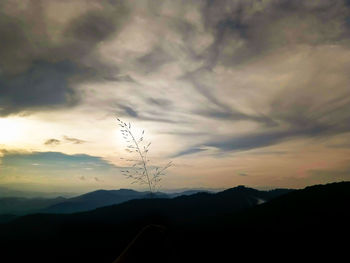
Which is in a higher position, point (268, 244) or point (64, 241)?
point (268, 244)

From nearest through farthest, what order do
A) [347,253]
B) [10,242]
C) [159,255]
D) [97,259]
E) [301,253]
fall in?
1. [159,255]
2. [347,253]
3. [301,253]
4. [97,259]
5. [10,242]

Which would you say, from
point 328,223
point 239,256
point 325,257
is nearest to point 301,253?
point 325,257

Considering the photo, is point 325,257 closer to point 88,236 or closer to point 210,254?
point 210,254

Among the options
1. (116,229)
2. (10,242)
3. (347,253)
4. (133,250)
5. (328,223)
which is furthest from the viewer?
(116,229)

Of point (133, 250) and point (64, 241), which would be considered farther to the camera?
point (64, 241)

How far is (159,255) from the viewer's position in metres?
4.43

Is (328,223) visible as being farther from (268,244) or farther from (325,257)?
(325,257)

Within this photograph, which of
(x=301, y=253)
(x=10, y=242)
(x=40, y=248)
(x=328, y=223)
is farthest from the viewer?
(x=10, y=242)

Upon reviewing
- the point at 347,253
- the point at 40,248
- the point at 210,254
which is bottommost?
the point at 40,248

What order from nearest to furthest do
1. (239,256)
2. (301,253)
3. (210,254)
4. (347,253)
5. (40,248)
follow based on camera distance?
1. (347,253)
2. (301,253)
3. (239,256)
4. (210,254)
5. (40,248)

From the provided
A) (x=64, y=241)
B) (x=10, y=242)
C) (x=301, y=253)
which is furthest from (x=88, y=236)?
(x=301, y=253)

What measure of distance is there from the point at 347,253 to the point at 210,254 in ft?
69.5

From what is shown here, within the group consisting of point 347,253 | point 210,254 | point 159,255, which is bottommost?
point 210,254

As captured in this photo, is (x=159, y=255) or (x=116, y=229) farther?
(x=116, y=229)
